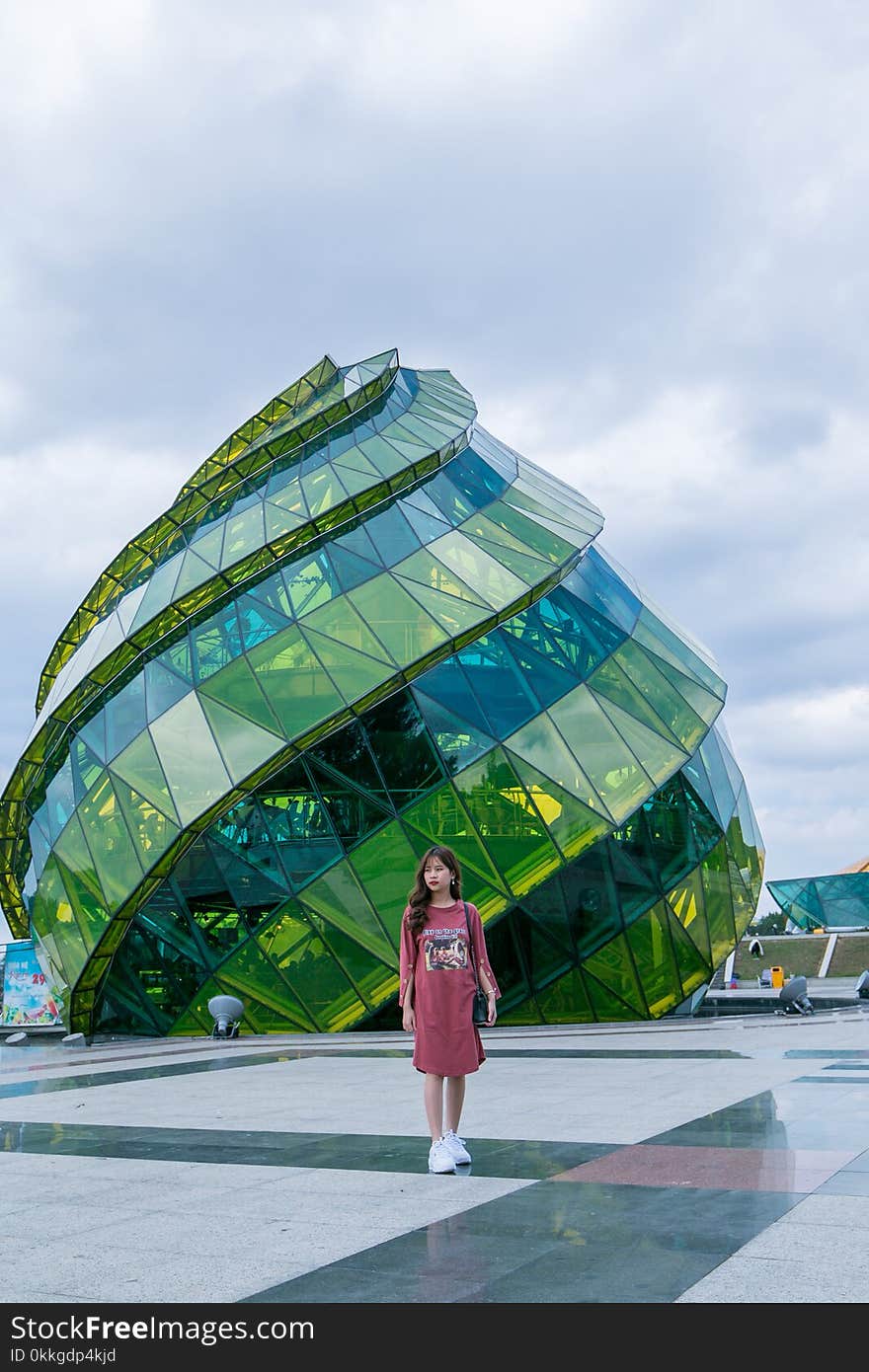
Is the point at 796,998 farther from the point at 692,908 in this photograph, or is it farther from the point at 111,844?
the point at 111,844

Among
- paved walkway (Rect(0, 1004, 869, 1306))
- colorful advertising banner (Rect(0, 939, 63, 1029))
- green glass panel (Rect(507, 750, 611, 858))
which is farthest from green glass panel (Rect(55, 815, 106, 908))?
paved walkway (Rect(0, 1004, 869, 1306))

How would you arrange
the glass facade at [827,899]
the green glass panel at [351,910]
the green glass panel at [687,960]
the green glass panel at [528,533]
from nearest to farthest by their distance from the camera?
the green glass panel at [351,910], the green glass panel at [687,960], the green glass panel at [528,533], the glass facade at [827,899]

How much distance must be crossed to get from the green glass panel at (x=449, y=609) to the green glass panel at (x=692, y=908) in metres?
6.54

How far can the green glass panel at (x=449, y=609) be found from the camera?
70.2 ft

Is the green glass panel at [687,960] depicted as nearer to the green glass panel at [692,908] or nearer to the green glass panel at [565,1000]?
the green glass panel at [692,908]

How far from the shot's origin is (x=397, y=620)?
21.4m

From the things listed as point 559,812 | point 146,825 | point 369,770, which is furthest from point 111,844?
point 559,812

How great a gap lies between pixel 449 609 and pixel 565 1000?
24.8 feet

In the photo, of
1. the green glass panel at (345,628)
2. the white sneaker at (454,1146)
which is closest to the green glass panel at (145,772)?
the green glass panel at (345,628)

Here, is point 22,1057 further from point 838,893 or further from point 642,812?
point 838,893

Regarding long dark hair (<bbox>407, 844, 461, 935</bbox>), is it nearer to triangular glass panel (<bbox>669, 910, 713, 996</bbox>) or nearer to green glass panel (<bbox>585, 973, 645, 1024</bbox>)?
green glass panel (<bbox>585, 973, 645, 1024</bbox>)

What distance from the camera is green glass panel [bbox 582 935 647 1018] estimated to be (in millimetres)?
21625

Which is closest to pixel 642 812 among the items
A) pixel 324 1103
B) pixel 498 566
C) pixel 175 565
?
pixel 498 566

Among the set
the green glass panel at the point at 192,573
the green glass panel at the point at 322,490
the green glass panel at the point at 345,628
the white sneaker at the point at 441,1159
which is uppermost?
the green glass panel at the point at 322,490
